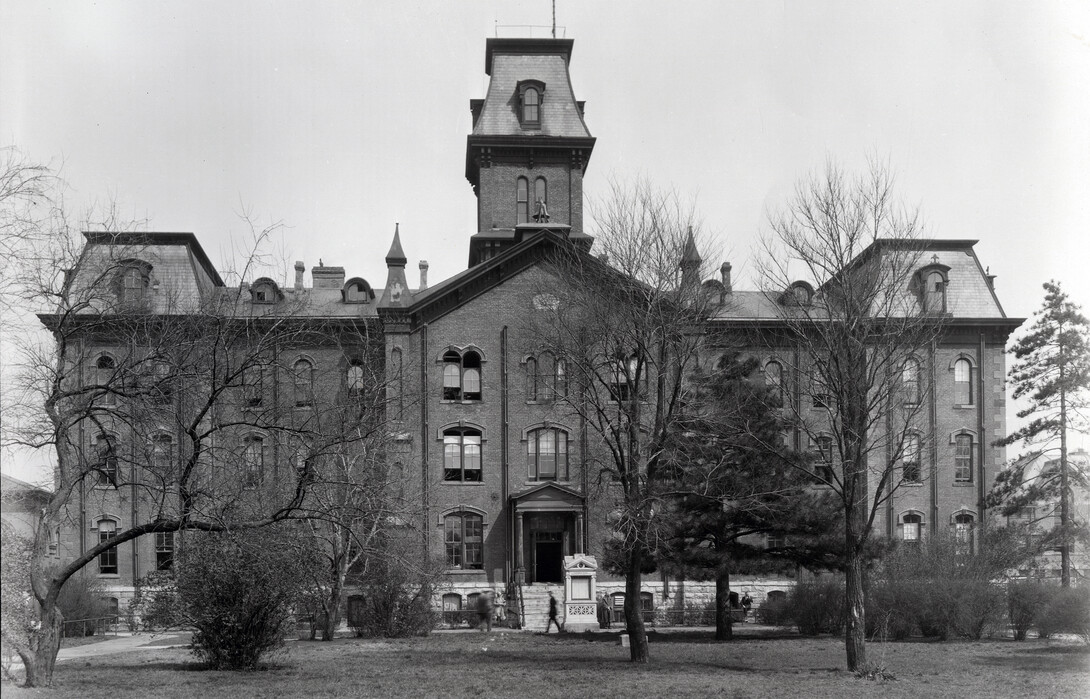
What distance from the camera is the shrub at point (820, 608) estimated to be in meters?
30.0

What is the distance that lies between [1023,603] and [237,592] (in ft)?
64.7

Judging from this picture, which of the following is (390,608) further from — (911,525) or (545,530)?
(911,525)

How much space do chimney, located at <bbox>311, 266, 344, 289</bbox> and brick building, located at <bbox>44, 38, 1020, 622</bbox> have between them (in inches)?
88.4

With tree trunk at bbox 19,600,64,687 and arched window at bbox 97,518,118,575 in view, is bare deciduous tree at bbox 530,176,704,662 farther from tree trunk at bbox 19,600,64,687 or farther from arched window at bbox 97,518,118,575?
arched window at bbox 97,518,118,575

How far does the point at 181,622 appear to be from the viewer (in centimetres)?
1905

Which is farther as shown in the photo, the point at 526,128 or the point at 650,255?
the point at 526,128

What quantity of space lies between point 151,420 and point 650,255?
395 inches

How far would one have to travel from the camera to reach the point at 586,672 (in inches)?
776

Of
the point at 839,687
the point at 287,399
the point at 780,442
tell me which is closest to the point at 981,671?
the point at 839,687

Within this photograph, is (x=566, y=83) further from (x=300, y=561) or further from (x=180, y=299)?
(x=300, y=561)

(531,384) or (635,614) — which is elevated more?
(531,384)

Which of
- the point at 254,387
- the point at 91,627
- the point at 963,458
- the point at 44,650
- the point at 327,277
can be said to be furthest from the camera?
the point at 327,277

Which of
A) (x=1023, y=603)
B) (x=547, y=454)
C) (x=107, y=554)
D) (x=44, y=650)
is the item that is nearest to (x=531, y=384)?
(x=547, y=454)

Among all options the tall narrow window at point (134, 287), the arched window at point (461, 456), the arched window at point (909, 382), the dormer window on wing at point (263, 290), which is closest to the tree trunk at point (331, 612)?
the tall narrow window at point (134, 287)
